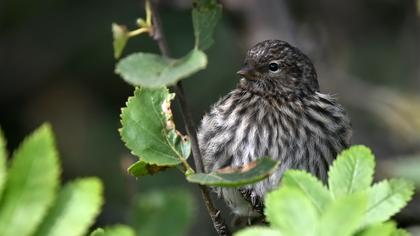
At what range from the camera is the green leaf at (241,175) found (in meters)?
1.86

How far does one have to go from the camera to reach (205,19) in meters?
Result: 1.97

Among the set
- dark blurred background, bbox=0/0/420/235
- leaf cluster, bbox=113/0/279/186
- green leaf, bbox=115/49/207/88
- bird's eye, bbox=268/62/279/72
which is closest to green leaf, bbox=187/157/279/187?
leaf cluster, bbox=113/0/279/186

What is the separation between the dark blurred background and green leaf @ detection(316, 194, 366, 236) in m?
5.65

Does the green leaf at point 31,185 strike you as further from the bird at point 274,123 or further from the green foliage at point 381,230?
the bird at point 274,123

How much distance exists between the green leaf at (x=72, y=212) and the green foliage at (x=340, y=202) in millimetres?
247

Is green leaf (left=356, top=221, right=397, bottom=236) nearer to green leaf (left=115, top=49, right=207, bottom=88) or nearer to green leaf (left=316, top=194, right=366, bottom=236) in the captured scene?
green leaf (left=316, top=194, right=366, bottom=236)

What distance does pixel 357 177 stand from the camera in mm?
1813

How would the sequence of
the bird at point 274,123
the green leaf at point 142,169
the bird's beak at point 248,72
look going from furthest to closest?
the bird's beak at point 248,72, the bird at point 274,123, the green leaf at point 142,169

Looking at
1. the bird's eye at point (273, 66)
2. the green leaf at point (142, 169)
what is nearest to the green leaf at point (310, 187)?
the green leaf at point (142, 169)

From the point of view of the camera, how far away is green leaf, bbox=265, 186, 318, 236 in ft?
5.19

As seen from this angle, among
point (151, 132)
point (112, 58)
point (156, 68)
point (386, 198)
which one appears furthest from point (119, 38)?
point (112, 58)

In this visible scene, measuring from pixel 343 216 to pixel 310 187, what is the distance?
0.23 metres

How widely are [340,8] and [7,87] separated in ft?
8.88

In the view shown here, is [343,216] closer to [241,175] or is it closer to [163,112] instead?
[241,175]
